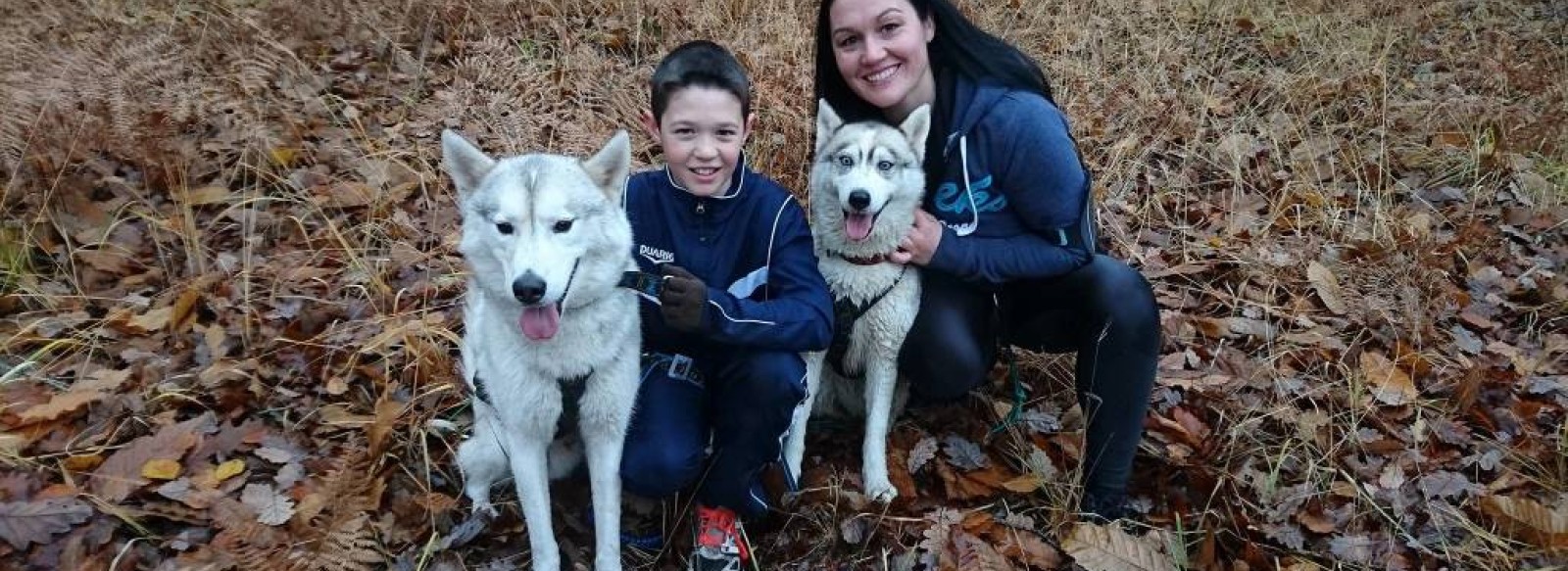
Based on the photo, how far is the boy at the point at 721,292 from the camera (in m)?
2.36

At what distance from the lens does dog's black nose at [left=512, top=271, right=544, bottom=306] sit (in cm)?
186

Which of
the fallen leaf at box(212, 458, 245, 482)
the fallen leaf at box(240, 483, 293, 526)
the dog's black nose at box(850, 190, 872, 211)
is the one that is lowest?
the fallen leaf at box(240, 483, 293, 526)

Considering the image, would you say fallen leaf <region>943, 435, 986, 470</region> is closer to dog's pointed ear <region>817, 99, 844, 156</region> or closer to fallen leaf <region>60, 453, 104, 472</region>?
dog's pointed ear <region>817, 99, 844, 156</region>

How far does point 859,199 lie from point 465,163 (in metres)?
1.14

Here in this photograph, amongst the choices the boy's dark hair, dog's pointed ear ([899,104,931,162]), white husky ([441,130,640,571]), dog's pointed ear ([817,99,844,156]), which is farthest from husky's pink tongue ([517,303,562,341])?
dog's pointed ear ([899,104,931,162])

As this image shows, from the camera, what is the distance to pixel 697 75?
2.36m

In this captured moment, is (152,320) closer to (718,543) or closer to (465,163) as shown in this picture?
(465,163)

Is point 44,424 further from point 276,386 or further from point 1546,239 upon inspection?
point 1546,239

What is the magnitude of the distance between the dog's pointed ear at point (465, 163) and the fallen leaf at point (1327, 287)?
3456mm

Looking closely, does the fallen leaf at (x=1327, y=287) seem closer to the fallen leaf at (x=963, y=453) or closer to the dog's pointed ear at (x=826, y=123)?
the fallen leaf at (x=963, y=453)

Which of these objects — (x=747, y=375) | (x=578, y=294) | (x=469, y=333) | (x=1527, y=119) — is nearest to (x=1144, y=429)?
(x=747, y=375)

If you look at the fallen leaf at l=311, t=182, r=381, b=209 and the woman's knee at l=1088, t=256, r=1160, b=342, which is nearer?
the woman's knee at l=1088, t=256, r=1160, b=342

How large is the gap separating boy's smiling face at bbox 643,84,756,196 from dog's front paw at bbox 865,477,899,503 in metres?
1.10

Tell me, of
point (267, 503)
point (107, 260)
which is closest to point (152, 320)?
point (107, 260)
